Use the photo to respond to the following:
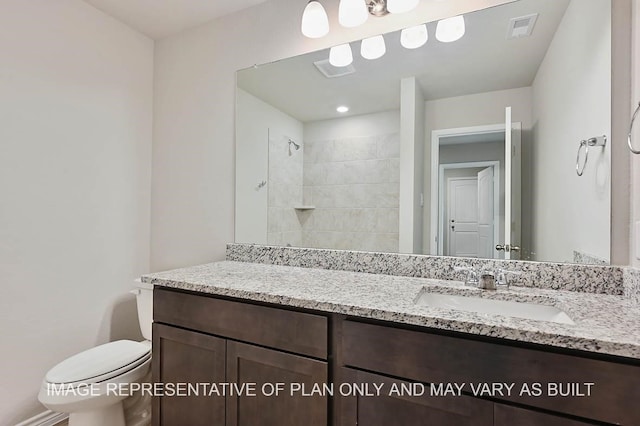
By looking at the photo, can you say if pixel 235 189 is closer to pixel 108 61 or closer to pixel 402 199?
pixel 402 199

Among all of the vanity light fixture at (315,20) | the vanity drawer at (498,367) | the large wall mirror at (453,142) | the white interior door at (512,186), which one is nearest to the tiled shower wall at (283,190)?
the large wall mirror at (453,142)

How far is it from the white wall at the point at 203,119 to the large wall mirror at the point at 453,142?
177 mm

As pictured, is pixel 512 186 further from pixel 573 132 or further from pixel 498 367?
pixel 498 367

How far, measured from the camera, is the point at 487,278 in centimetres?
117

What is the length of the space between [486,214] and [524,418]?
801 millimetres

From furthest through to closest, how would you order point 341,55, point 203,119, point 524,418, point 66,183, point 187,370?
point 203,119 → point 66,183 → point 341,55 → point 187,370 → point 524,418

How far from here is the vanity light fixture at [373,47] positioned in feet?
5.04

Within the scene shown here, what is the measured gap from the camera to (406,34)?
1479mm

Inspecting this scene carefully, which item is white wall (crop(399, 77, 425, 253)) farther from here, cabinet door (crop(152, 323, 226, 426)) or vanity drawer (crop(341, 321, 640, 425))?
cabinet door (crop(152, 323, 226, 426))

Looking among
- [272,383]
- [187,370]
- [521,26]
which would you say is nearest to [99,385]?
[187,370]

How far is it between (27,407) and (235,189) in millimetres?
1551

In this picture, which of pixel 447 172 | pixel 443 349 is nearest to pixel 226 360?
pixel 443 349

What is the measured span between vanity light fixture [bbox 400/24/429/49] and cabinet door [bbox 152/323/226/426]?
5.00 feet

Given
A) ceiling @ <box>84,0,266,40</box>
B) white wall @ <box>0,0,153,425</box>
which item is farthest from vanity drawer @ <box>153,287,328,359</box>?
ceiling @ <box>84,0,266,40</box>
